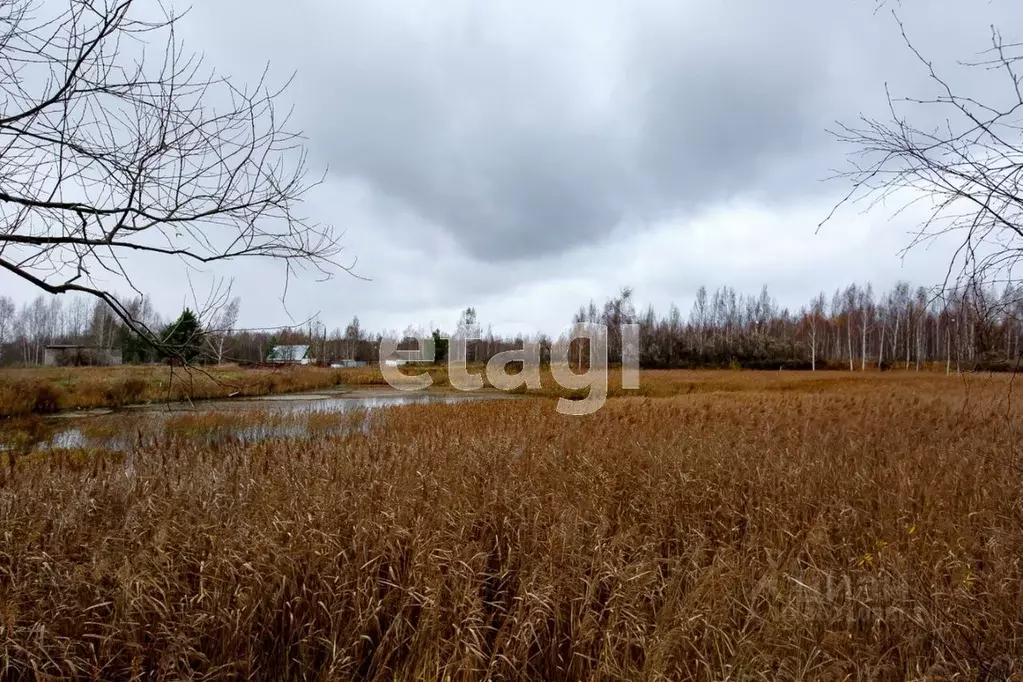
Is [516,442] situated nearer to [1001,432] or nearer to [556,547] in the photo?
[556,547]

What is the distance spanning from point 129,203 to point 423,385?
31.5 metres

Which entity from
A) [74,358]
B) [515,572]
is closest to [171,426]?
[515,572]

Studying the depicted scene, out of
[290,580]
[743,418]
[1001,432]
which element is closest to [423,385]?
[743,418]

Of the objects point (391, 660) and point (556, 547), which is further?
point (556, 547)

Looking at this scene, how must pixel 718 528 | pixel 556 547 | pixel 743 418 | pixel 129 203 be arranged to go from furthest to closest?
pixel 743 418, pixel 718 528, pixel 556 547, pixel 129 203

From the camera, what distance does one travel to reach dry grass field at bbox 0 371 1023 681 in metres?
2.56

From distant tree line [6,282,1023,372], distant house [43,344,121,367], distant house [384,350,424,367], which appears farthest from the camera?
distant house [384,350,424,367]

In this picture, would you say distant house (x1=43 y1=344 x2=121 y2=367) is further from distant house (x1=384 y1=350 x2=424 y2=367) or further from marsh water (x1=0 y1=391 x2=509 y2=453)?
distant house (x1=384 y1=350 x2=424 y2=367)

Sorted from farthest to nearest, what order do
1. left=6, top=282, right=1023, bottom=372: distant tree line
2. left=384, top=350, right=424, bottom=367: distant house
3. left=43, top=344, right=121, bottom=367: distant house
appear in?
left=384, top=350, right=424, bottom=367: distant house
left=43, top=344, right=121, bottom=367: distant house
left=6, top=282, right=1023, bottom=372: distant tree line

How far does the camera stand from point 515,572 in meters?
3.57

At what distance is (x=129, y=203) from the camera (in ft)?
6.95

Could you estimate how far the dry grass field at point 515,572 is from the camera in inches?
101

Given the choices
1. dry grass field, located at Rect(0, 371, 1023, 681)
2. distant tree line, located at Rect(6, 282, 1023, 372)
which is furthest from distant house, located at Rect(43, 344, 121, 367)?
dry grass field, located at Rect(0, 371, 1023, 681)

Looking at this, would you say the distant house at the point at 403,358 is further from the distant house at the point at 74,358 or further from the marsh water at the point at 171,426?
the marsh water at the point at 171,426
